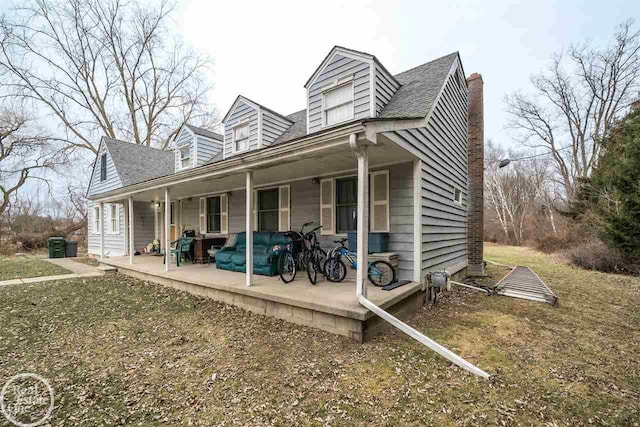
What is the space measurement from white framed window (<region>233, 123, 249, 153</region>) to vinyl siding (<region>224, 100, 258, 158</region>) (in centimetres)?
14

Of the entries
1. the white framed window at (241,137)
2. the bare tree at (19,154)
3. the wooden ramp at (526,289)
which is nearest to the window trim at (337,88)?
the white framed window at (241,137)

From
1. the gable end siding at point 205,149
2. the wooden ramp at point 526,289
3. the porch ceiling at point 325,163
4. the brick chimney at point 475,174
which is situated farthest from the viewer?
the gable end siding at point 205,149

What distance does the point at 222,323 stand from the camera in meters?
4.38

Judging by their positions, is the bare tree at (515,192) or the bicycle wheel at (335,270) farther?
the bare tree at (515,192)

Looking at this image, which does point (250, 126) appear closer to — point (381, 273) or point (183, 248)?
point (183, 248)

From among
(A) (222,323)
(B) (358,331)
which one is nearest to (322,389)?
(B) (358,331)

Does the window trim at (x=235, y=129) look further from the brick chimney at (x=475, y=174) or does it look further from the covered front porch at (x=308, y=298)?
the brick chimney at (x=475, y=174)

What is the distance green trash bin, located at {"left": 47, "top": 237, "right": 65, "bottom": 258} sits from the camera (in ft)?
42.0

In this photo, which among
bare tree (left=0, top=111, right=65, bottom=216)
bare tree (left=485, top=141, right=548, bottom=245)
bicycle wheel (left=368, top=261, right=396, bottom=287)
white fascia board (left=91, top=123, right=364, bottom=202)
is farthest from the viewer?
bare tree (left=485, top=141, right=548, bottom=245)

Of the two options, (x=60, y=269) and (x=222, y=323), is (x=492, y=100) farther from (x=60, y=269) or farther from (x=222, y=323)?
(x=60, y=269)

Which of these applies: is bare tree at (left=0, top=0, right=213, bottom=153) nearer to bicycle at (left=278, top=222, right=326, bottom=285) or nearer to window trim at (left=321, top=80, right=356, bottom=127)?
window trim at (left=321, top=80, right=356, bottom=127)

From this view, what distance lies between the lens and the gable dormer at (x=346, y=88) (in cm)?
588

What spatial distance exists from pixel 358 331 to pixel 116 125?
2152 centimetres

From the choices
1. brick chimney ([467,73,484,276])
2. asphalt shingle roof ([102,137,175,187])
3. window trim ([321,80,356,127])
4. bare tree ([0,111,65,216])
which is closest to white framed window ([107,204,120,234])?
asphalt shingle roof ([102,137,175,187])
